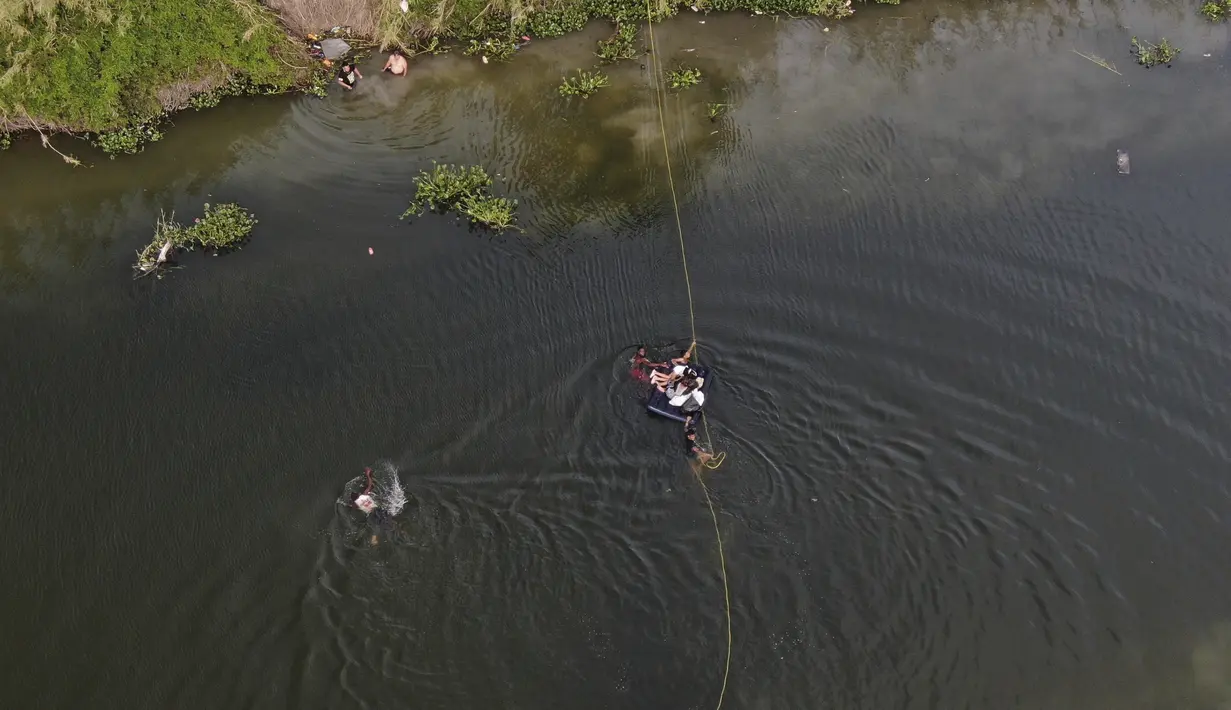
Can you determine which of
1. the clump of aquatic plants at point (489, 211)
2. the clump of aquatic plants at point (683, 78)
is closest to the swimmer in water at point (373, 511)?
the clump of aquatic plants at point (489, 211)

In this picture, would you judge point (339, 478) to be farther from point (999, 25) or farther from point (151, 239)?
point (999, 25)

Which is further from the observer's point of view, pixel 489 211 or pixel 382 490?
pixel 489 211

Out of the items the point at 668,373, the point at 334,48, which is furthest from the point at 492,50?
the point at 668,373

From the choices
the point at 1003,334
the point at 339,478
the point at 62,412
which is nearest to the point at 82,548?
the point at 62,412

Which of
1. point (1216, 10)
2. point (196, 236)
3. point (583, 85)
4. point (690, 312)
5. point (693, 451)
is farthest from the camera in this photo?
point (1216, 10)

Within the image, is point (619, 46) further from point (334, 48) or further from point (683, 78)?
point (334, 48)

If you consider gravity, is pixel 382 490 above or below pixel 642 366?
below
